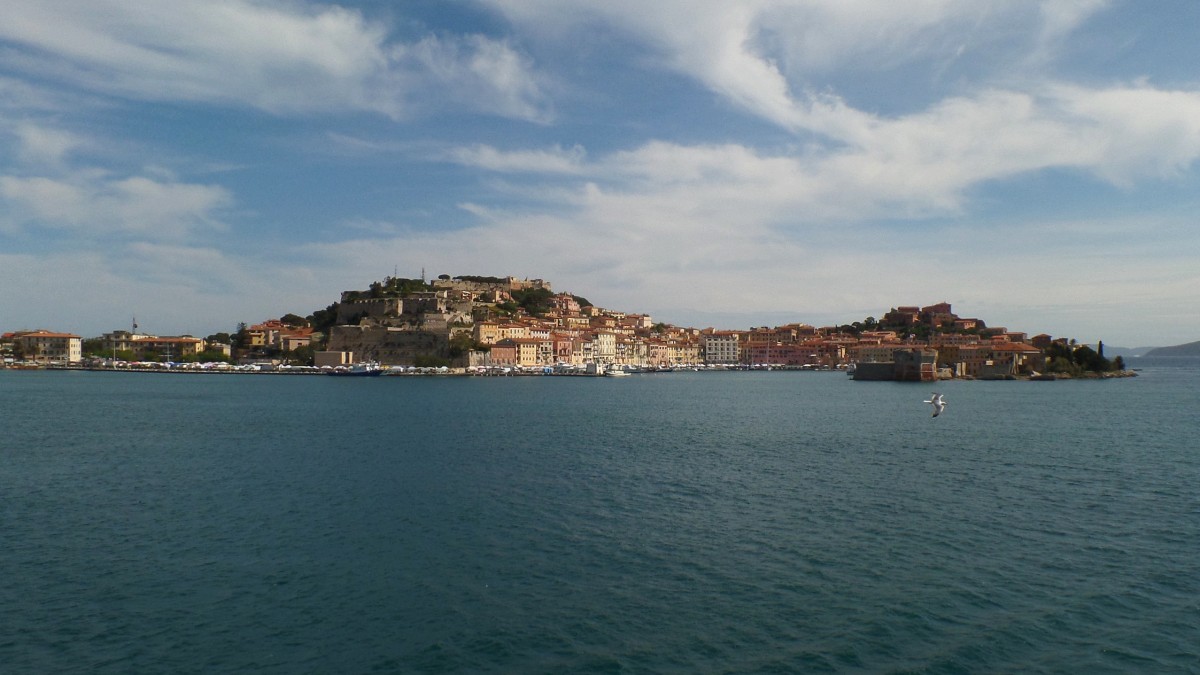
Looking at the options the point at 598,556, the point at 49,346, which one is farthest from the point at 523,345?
the point at 598,556

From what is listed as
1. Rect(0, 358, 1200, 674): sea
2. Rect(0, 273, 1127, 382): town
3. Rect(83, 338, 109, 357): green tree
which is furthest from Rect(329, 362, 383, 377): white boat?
Rect(0, 358, 1200, 674): sea

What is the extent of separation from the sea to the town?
45.4m

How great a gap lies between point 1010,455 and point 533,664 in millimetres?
14530


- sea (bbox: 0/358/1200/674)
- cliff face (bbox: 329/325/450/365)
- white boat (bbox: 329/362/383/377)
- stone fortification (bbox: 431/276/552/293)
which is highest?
stone fortification (bbox: 431/276/552/293)

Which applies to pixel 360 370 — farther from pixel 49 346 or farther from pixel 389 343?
pixel 49 346

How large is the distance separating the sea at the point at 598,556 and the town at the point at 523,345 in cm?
4536

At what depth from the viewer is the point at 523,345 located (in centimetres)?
6881

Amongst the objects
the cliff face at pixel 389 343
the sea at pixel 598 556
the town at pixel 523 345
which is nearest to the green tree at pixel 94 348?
the town at pixel 523 345

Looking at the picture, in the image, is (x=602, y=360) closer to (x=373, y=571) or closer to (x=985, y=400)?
(x=985, y=400)

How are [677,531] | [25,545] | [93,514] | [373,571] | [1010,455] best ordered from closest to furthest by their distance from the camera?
[373,571], [25,545], [677,531], [93,514], [1010,455]

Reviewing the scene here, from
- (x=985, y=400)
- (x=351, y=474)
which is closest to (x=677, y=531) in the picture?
(x=351, y=474)

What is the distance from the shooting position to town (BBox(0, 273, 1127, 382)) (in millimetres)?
65062

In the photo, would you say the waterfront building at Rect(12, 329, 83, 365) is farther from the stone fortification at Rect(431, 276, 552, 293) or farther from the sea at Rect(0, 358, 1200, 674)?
the sea at Rect(0, 358, 1200, 674)

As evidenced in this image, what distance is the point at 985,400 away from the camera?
3675 cm
